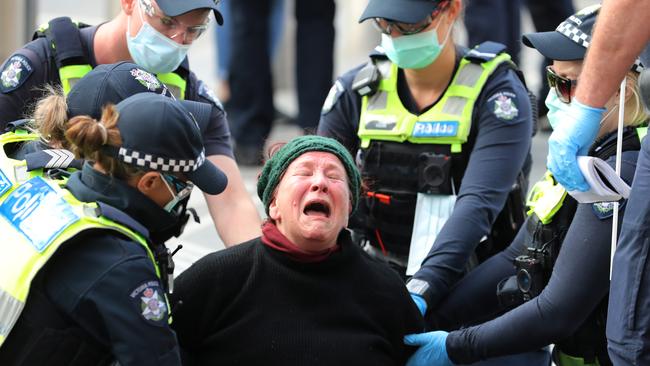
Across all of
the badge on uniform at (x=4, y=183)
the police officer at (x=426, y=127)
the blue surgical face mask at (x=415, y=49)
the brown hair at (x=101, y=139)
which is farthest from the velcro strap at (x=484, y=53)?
the badge on uniform at (x=4, y=183)

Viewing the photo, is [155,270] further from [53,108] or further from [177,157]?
[53,108]

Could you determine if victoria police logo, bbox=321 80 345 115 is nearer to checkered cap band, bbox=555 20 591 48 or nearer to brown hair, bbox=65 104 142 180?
checkered cap band, bbox=555 20 591 48

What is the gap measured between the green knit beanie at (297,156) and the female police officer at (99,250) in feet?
1.60

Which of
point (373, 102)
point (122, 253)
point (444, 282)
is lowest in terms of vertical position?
point (444, 282)

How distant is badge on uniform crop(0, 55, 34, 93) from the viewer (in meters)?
4.08

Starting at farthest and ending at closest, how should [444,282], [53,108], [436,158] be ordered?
[436,158] → [444,282] → [53,108]

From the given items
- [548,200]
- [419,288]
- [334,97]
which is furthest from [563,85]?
[334,97]

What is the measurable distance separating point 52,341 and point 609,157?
5.20 ft

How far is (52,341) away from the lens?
2877 mm

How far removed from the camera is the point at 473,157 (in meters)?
4.30

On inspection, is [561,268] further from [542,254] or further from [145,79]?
[145,79]

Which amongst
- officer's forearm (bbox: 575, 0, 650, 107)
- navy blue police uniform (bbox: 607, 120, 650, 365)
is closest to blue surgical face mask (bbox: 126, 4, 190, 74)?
officer's forearm (bbox: 575, 0, 650, 107)

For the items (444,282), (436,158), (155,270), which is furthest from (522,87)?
(155,270)

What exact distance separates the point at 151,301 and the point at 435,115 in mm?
1759
